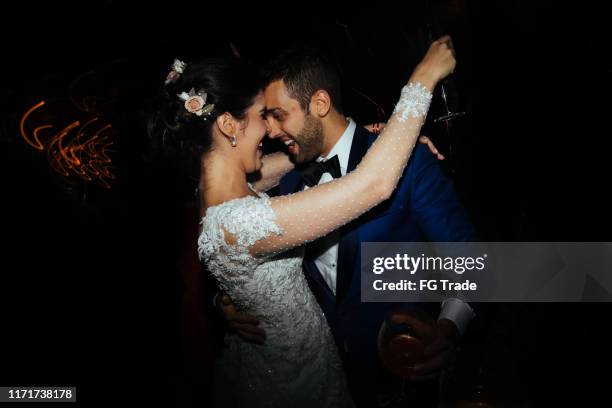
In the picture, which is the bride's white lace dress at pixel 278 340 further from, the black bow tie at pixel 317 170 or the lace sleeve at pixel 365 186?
the black bow tie at pixel 317 170

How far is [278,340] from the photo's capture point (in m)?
1.80

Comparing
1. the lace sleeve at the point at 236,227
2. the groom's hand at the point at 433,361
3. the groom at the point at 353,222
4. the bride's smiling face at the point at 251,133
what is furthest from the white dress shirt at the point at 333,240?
the groom's hand at the point at 433,361

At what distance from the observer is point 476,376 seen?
34.5 inches

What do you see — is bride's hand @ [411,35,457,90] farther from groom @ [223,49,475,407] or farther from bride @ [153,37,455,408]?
groom @ [223,49,475,407]

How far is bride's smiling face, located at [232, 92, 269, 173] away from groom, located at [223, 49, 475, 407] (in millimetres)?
208

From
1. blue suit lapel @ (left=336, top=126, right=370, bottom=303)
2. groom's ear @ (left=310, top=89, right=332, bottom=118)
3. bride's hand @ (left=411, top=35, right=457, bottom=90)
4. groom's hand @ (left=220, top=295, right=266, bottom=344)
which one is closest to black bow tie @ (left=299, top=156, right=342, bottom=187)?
blue suit lapel @ (left=336, top=126, right=370, bottom=303)

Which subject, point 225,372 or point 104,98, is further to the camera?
point 104,98

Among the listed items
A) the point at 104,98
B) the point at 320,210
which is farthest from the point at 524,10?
the point at 104,98

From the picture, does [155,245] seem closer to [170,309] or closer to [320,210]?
[170,309]

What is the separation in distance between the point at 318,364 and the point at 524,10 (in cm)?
216

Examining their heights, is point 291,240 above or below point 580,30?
below

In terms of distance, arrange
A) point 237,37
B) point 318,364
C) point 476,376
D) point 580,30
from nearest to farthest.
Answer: point 476,376, point 580,30, point 318,364, point 237,37

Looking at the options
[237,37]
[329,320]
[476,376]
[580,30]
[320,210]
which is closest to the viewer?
[476,376]

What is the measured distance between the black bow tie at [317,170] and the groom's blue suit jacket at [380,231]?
149mm
